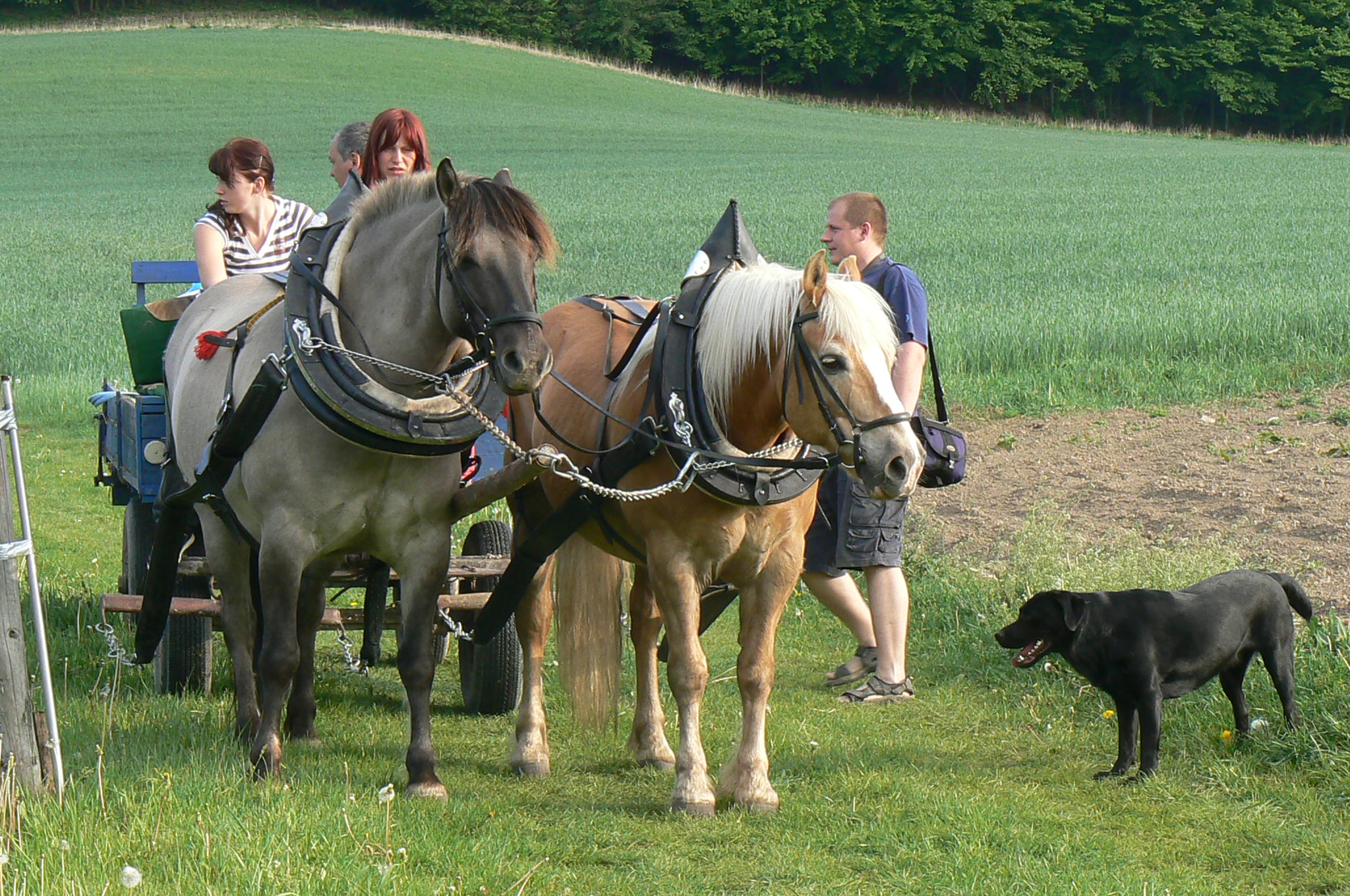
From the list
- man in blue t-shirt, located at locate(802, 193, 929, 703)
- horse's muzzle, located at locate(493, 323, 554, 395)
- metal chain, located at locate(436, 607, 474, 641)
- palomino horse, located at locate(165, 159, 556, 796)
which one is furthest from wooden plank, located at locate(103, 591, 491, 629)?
horse's muzzle, located at locate(493, 323, 554, 395)

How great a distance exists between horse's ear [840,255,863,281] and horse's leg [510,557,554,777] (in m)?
1.53

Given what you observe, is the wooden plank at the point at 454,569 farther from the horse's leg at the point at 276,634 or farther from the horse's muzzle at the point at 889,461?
the horse's muzzle at the point at 889,461

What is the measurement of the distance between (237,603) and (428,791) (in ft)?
3.33

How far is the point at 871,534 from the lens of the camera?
594cm

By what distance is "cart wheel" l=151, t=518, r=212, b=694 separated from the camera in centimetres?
A: 558

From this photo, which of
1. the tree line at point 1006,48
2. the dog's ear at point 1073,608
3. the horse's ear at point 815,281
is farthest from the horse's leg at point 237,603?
the tree line at point 1006,48

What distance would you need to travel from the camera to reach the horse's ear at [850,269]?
4375mm

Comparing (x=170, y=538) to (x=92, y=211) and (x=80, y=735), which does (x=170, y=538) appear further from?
(x=92, y=211)

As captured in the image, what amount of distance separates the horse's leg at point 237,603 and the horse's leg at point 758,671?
1677 millimetres

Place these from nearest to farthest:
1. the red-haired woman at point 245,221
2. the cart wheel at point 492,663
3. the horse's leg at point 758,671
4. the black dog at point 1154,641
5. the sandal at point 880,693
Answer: the horse's leg at point 758,671 < the black dog at point 1154,641 < the red-haired woman at point 245,221 < the cart wheel at point 492,663 < the sandal at point 880,693

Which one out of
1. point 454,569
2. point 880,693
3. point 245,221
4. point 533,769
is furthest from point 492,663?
point 245,221

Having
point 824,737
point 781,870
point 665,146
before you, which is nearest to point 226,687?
point 824,737

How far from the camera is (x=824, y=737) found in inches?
209

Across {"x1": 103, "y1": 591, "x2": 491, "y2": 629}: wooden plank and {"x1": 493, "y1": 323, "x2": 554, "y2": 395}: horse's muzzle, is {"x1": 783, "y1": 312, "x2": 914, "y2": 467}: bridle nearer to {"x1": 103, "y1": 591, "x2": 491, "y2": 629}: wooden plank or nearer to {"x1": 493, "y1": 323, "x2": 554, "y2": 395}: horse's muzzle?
{"x1": 493, "y1": 323, "x2": 554, "y2": 395}: horse's muzzle
